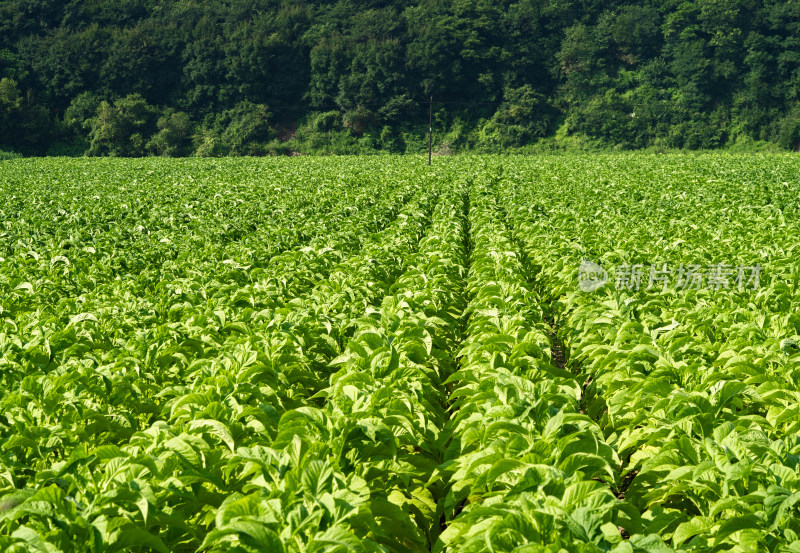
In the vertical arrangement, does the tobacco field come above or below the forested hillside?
below

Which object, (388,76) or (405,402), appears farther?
(388,76)

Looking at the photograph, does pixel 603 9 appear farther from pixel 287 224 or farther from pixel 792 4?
pixel 287 224

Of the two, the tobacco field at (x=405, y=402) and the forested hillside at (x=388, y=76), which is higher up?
the forested hillside at (x=388, y=76)

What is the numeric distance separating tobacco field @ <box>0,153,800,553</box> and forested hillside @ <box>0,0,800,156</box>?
176ft

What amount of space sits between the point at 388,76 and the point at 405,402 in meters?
68.2

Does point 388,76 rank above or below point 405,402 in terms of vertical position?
above

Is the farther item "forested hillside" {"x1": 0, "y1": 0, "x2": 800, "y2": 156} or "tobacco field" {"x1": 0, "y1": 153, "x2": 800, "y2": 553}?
"forested hillside" {"x1": 0, "y1": 0, "x2": 800, "y2": 156}

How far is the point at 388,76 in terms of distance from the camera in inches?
2670

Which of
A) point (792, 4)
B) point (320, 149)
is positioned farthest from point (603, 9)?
point (320, 149)

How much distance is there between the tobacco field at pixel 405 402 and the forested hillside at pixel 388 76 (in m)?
53.7

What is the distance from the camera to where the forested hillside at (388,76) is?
61.0 meters

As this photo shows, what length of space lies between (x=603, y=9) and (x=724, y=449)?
91.2 meters

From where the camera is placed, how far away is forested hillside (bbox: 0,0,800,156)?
61.0 m

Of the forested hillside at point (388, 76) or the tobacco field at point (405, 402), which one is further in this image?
the forested hillside at point (388, 76)
